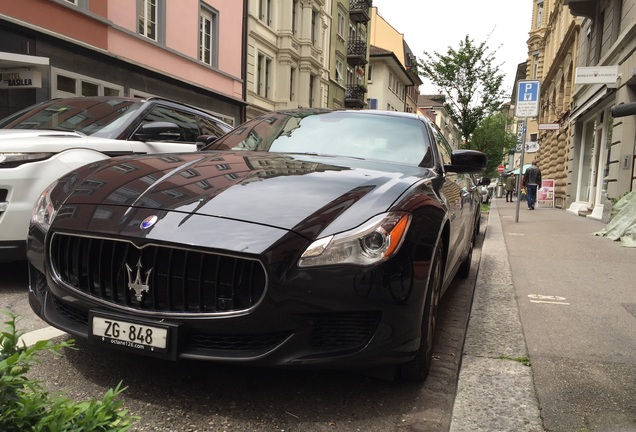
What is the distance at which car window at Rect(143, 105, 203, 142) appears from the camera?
17.5 feet

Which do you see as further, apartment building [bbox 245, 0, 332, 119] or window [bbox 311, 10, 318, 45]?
window [bbox 311, 10, 318, 45]

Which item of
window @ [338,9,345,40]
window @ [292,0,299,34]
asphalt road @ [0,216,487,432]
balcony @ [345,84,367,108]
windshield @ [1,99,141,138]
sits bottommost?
asphalt road @ [0,216,487,432]

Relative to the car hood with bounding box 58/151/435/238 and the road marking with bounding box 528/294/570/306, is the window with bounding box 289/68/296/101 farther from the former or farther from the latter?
the car hood with bounding box 58/151/435/238

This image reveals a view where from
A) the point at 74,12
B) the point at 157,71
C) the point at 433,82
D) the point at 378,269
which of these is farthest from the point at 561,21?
the point at 378,269

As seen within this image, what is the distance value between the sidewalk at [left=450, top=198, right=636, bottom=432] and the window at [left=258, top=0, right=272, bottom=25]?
2004cm

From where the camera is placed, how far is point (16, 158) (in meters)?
3.73

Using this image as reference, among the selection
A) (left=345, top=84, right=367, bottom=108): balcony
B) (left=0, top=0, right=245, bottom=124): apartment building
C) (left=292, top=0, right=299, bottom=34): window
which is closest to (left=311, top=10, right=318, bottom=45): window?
(left=292, top=0, right=299, bottom=34): window

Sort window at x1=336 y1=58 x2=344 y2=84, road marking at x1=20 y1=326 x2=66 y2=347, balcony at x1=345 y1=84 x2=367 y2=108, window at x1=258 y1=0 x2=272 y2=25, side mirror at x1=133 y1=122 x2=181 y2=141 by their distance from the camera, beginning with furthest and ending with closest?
balcony at x1=345 y1=84 x2=367 y2=108 < window at x1=336 y1=58 x2=344 y2=84 < window at x1=258 y1=0 x2=272 y2=25 < side mirror at x1=133 y1=122 x2=181 y2=141 < road marking at x1=20 y1=326 x2=66 y2=347

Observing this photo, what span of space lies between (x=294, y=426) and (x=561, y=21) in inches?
1088

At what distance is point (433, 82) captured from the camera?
23062 millimetres

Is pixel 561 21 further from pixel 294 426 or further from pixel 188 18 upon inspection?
pixel 294 426

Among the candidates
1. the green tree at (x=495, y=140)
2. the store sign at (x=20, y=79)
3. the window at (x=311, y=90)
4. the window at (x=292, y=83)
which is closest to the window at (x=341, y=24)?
the window at (x=311, y=90)

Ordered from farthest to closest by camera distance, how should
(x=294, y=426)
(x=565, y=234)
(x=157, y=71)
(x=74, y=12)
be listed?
(x=157, y=71)
(x=74, y=12)
(x=565, y=234)
(x=294, y=426)

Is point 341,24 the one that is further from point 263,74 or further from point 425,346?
point 425,346
